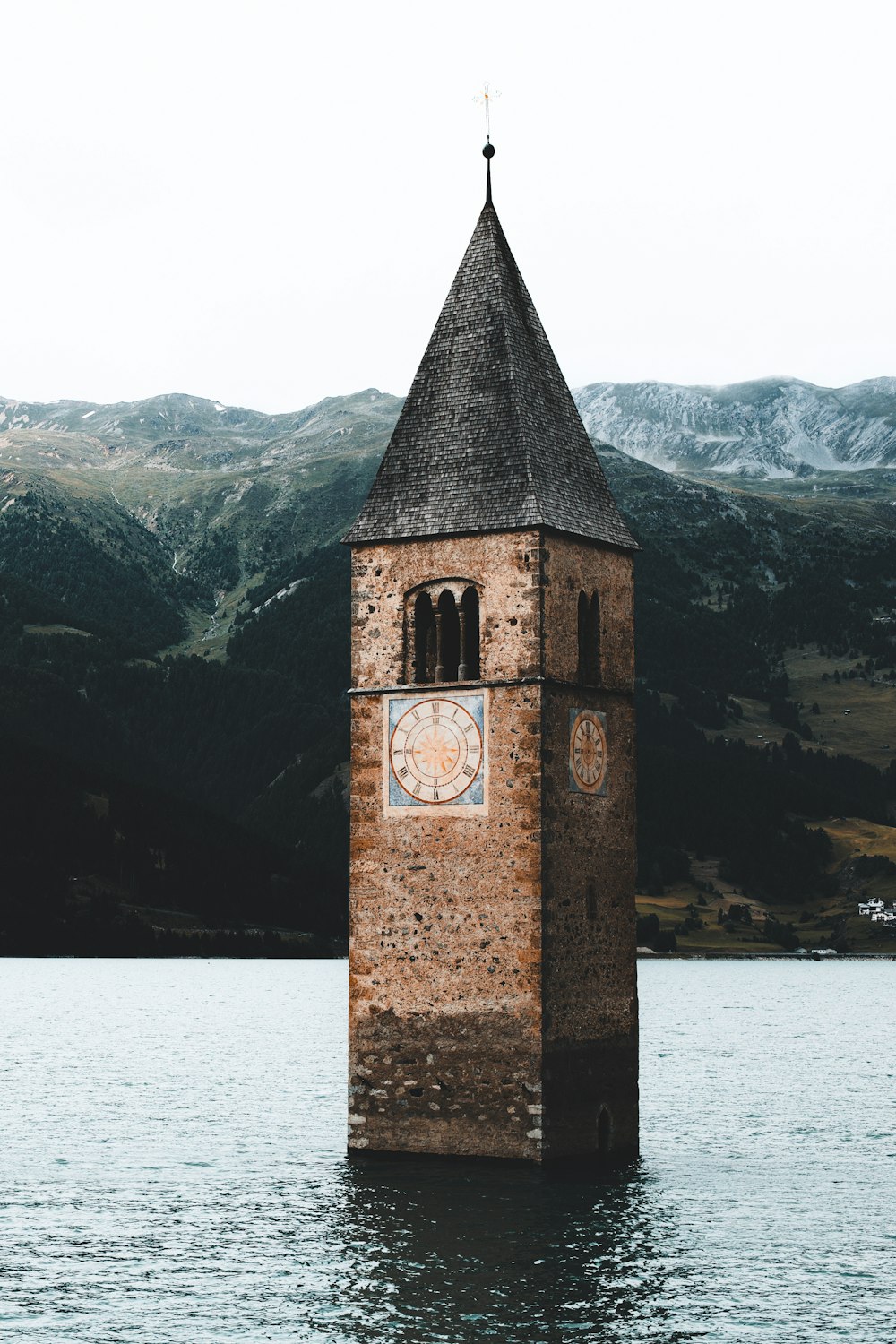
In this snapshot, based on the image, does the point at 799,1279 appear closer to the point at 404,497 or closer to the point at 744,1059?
the point at 404,497

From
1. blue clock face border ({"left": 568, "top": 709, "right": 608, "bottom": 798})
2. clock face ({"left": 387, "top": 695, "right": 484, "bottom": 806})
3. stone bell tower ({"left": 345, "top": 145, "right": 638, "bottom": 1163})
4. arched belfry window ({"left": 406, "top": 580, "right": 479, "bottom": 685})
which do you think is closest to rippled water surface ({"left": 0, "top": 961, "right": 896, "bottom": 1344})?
stone bell tower ({"left": 345, "top": 145, "right": 638, "bottom": 1163})

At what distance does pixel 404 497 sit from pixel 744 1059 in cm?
7317

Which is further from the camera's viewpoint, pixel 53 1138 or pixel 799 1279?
pixel 53 1138

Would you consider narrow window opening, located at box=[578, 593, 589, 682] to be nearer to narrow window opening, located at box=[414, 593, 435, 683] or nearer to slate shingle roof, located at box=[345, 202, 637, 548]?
slate shingle roof, located at box=[345, 202, 637, 548]

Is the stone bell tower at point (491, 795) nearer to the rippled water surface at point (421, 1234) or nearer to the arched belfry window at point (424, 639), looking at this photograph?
the arched belfry window at point (424, 639)

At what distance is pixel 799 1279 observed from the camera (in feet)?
126

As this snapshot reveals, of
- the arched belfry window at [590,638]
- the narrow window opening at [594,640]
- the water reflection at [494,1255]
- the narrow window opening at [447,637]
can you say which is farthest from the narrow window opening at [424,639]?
the water reflection at [494,1255]

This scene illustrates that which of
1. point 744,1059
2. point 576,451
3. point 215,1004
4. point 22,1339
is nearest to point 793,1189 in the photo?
point 576,451

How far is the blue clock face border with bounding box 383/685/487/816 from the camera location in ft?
148

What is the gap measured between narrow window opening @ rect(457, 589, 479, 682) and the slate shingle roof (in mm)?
1805

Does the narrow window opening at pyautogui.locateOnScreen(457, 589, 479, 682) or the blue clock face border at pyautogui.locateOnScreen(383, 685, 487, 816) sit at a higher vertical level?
the narrow window opening at pyautogui.locateOnScreen(457, 589, 479, 682)

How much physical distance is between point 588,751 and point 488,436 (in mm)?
8721

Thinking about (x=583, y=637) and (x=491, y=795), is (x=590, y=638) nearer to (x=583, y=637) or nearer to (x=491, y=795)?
(x=583, y=637)

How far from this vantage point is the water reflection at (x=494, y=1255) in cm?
3353
